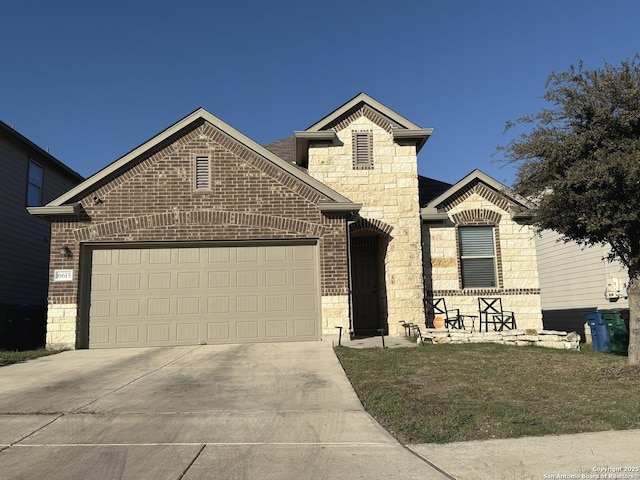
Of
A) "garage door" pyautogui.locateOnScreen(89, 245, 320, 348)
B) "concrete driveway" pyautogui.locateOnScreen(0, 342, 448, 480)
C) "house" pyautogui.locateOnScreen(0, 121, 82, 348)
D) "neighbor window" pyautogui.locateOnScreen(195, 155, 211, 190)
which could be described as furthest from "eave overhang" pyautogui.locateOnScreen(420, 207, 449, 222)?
"house" pyautogui.locateOnScreen(0, 121, 82, 348)

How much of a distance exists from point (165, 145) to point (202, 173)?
117cm

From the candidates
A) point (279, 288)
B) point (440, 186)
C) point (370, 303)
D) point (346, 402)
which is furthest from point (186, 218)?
point (440, 186)

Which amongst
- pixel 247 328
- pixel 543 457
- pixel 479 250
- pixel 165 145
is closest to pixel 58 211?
pixel 165 145

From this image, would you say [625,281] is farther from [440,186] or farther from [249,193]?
[249,193]

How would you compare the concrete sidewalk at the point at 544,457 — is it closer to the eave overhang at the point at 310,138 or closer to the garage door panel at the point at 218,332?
the garage door panel at the point at 218,332

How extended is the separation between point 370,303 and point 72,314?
26.6 ft

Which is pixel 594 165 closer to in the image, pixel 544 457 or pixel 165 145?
pixel 544 457

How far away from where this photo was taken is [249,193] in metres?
12.7

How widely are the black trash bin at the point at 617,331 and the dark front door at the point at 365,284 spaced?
19.7 ft

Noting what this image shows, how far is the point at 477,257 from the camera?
14.9 meters

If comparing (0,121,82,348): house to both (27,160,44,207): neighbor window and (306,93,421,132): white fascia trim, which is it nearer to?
(27,160,44,207): neighbor window

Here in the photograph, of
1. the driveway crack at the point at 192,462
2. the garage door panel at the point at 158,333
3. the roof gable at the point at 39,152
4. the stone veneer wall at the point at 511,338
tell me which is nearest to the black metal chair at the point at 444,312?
the stone veneer wall at the point at 511,338

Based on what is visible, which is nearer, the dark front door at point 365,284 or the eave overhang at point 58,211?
the eave overhang at point 58,211

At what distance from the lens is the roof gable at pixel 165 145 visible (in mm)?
12242
